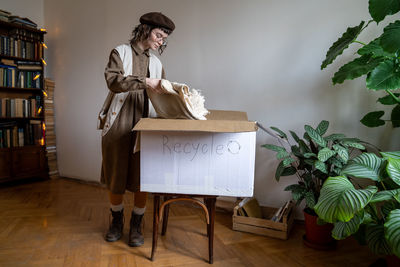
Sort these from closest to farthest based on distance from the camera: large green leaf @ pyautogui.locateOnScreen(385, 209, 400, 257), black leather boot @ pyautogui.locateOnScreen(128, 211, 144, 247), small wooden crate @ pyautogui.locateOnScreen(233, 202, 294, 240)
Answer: large green leaf @ pyautogui.locateOnScreen(385, 209, 400, 257), black leather boot @ pyautogui.locateOnScreen(128, 211, 144, 247), small wooden crate @ pyautogui.locateOnScreen(233, 202, 294, 240)

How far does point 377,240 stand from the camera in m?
1.31

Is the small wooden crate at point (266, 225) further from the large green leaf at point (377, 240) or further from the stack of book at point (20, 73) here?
the stack of book at point (20, 73)

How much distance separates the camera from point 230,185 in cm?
122

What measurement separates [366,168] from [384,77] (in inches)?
17.7

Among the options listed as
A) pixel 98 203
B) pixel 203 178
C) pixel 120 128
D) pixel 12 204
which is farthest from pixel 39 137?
pixel 203 178

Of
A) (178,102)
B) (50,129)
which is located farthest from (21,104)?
(178,102)

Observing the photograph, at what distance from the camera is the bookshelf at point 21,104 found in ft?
10.2

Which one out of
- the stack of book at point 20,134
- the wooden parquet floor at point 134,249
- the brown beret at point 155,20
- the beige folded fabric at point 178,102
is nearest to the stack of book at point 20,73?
the stack of book at point 20,134

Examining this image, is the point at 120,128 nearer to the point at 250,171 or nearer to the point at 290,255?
the point at 250,171

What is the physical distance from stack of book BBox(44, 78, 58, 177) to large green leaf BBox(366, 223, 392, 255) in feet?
11.6

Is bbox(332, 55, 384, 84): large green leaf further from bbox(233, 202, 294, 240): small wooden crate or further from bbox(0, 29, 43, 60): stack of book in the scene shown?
bbox(0, 29, 43, 60): stack of book

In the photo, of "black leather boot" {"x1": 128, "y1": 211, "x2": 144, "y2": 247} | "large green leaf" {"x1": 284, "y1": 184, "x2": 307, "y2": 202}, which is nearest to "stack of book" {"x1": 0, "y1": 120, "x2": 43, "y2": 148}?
"black leather boot" {"x1": 128, "y1": 211, "x2": 144, "y2": 247}

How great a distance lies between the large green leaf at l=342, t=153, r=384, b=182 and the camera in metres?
1.25

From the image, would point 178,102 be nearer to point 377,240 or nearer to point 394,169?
point 394,169
